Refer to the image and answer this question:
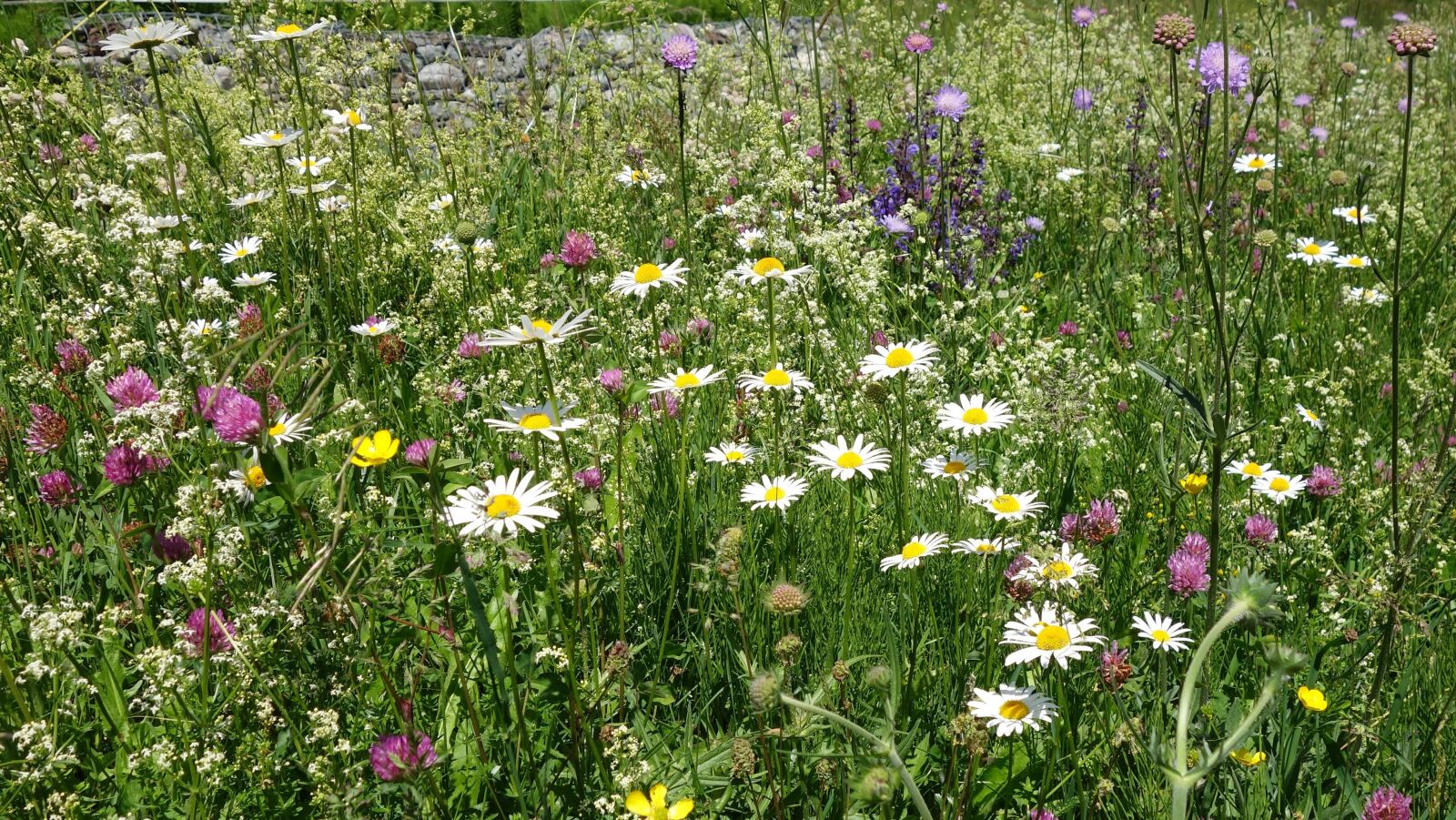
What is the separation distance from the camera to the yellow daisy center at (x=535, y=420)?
1.65 m

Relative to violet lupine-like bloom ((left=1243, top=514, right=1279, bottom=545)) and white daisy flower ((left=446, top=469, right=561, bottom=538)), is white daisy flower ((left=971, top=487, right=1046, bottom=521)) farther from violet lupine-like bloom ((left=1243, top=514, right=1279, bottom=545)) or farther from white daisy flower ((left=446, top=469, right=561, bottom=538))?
white daisy flower ((left=446, top=469, right=561, bottom=538))

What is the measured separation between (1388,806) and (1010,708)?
0.58m

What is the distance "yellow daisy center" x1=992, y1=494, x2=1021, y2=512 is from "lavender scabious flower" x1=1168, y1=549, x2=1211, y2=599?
31 centimetres

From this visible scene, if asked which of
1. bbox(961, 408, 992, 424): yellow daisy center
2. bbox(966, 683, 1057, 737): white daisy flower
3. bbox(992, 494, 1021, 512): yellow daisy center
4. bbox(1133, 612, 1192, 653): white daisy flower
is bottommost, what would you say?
bbox(1133, 612, 1192, 653): white daisy flower

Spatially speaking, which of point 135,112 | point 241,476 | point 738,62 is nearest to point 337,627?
point 241,476

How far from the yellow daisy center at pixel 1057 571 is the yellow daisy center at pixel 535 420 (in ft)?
2.69

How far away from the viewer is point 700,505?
2311 millimetres

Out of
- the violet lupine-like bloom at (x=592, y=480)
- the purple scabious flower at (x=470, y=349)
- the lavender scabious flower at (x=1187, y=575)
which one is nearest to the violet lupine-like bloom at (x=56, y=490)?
the purple scabious flower at (x=470, y=349)

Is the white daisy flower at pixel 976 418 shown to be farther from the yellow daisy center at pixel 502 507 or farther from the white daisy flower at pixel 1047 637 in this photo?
the yellow daisy center at pixel 502 507

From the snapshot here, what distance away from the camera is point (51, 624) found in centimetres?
144

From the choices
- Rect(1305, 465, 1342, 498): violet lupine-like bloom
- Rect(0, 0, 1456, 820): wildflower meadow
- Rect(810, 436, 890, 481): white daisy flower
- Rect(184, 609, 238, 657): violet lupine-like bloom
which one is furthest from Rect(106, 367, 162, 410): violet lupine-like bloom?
Rect(1305, 465, 1342, 498): violet lupine-like bloom

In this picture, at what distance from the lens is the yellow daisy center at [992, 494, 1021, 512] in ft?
5.90

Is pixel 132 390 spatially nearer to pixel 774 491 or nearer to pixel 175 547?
pixel 175 547

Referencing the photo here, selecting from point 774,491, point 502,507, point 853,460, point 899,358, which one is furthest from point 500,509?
point 899,358
